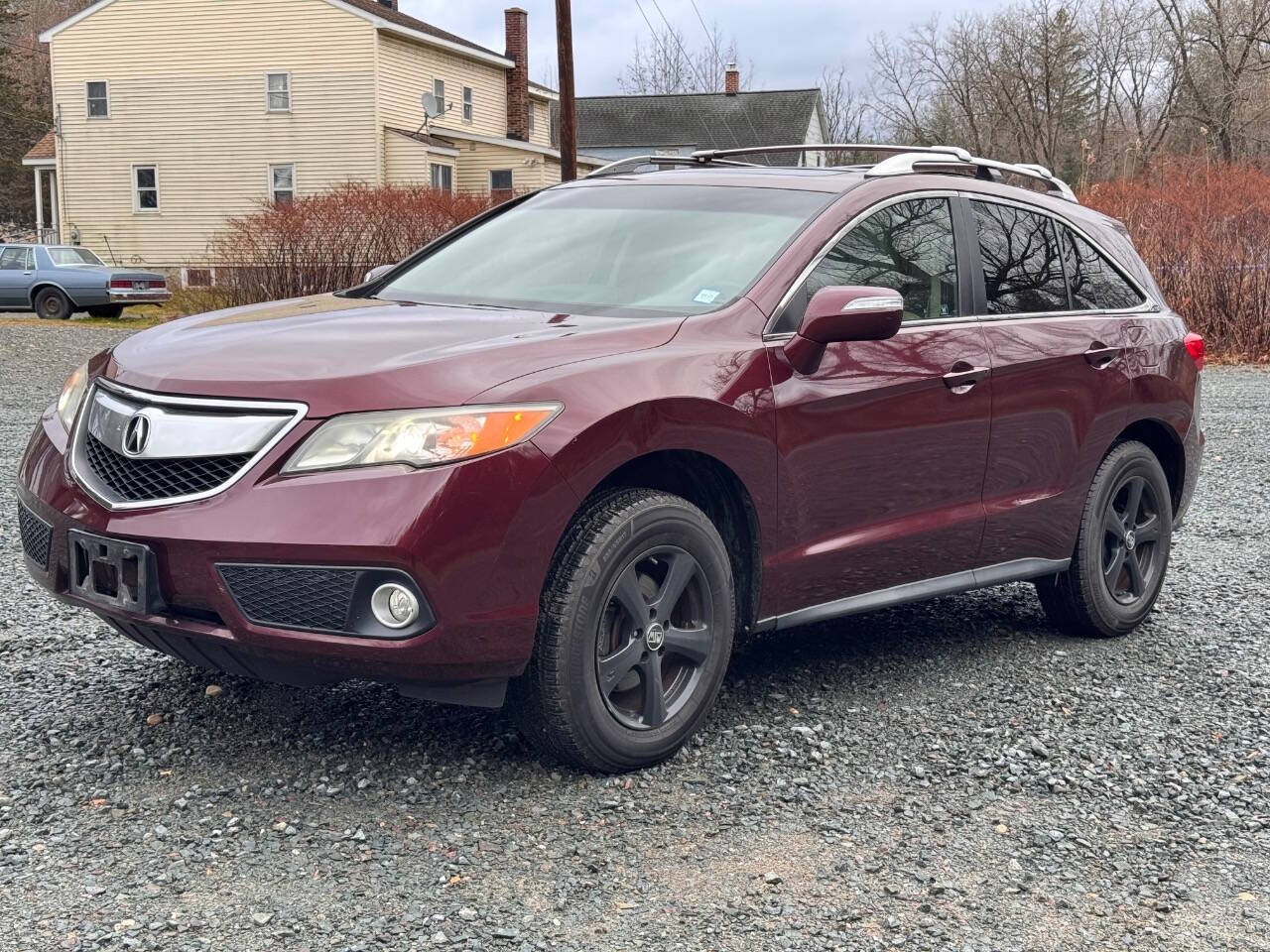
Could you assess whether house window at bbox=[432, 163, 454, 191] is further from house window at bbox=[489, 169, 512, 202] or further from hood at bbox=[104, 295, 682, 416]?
hood at bbox=[104, 295, 682, 416]

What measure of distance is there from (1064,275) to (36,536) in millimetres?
3664

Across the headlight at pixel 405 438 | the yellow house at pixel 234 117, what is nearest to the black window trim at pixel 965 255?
the headlight at pixel 405 438

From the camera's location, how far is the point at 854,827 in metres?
3.65

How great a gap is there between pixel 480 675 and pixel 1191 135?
45.4 m

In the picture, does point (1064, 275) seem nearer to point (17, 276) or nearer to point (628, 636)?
point (628, 636)

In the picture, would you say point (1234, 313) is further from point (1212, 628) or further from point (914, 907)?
point (914, 907)

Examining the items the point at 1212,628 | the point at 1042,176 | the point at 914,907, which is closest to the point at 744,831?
the point at 914,907

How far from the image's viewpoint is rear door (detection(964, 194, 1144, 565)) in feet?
16.4

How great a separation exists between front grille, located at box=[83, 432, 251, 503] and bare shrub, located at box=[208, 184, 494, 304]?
59.8 ft

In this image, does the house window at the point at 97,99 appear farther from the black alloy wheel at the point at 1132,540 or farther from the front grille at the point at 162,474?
the front grille at the point at 162,474

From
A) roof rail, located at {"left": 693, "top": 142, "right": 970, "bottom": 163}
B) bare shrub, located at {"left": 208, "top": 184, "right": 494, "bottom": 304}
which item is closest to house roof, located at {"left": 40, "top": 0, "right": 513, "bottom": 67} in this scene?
bare shrub, located at {"left": 208, "top": 184, "right": 494, "bottom": 304}

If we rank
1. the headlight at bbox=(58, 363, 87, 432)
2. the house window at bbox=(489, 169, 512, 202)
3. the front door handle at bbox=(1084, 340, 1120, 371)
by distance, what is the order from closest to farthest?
1. the headlight at bbox=(58, 363, 87, 432)
2. the front door handle at bbox=(1084, 340, 1120, 371)
3. the house window at bbox=(489, 169, 512, 202)

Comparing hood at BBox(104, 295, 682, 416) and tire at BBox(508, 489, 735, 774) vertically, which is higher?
hood at BBox(104, 295, 682, 416)

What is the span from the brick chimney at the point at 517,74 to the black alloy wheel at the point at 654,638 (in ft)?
138
